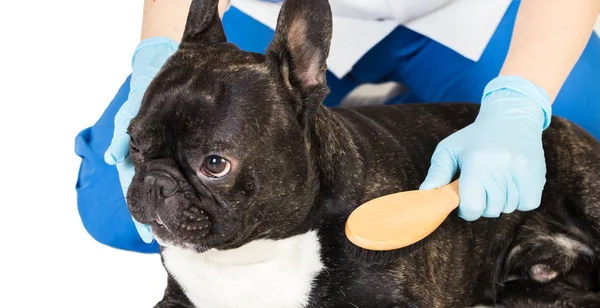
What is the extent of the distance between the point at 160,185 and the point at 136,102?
0.57 meters

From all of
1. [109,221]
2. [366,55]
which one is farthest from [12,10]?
[366,55]

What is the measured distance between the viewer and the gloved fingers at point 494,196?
86.5 inches

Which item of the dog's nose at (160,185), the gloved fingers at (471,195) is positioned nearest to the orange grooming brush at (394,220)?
the gloved fingers at (471,195)

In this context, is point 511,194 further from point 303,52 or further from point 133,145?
point 133,145

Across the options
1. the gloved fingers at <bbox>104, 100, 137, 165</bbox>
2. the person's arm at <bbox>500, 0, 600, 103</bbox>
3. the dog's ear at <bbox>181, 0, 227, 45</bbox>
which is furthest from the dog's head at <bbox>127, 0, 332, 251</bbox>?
the person's arm at <bbox>500, 0, 600, 103</bbox>

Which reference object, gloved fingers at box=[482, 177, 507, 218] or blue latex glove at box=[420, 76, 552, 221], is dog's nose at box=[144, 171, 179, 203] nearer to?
blue latex glove at box=[420, 76, 552, 221]

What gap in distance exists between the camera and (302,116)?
2111 millimetres

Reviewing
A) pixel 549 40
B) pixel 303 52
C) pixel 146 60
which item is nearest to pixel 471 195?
pixel 303 52

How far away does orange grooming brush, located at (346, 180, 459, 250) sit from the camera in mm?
2014

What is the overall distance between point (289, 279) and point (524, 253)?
778mm

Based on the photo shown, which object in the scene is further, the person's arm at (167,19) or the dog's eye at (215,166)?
the person's arm at (167,19)

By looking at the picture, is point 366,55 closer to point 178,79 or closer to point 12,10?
point 178,79

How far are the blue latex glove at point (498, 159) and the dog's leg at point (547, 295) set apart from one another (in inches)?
15.3

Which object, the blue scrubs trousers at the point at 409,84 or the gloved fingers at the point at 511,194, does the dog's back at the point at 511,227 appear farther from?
the blue scrubs trousers at the point at 409,84
